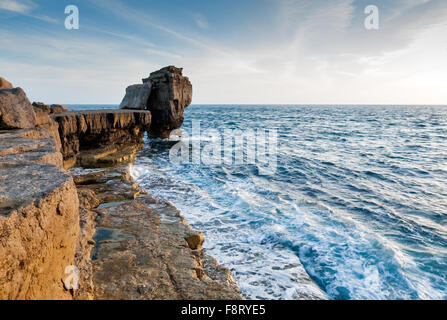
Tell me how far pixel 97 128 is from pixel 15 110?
824cm

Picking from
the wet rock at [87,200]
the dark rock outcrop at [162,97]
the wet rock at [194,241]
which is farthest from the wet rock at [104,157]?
the wet rock at [194,241]

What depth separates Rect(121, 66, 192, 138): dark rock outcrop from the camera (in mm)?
19891

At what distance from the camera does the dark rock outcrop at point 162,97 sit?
65.3ft

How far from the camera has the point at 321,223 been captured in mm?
7324

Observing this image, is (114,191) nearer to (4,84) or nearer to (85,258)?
(85,258)

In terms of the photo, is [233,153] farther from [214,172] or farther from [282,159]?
[214,172]

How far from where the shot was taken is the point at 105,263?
3.49m

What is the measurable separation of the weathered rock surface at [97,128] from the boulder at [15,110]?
5.38 metres

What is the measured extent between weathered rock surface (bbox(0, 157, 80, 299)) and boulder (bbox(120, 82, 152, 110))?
1813 centimetres

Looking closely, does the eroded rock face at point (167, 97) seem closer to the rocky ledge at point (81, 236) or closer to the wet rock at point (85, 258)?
the rocky ledge at point (81, 236)

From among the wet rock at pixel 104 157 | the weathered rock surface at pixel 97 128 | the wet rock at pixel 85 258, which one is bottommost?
the wet rock at pixel 85 258

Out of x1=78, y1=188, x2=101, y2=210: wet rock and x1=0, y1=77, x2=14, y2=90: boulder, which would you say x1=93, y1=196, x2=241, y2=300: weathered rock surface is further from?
x1=0, y1=77, x2=14, y2=90: boulder

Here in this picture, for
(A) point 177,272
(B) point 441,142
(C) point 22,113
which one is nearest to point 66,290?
(A) point 177,272

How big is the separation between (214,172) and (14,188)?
11.0 m
